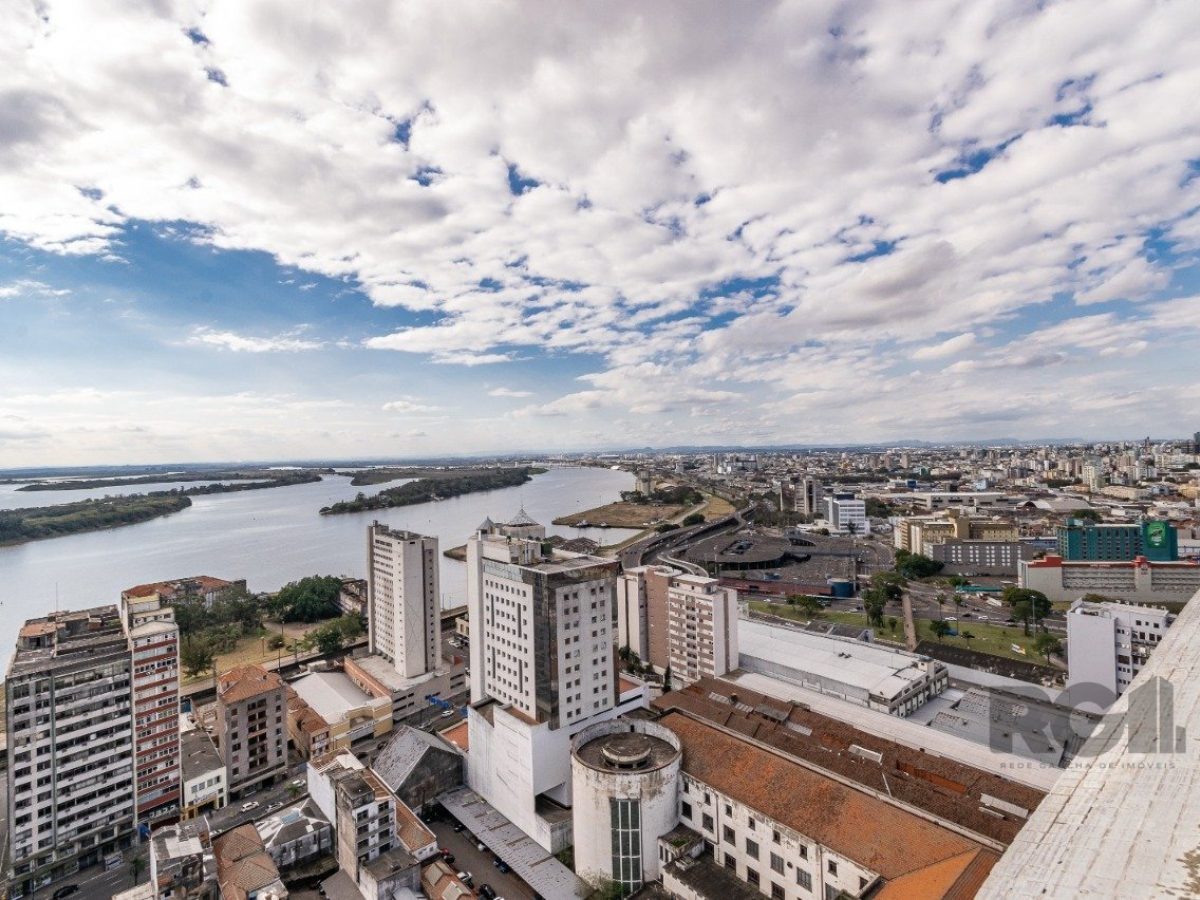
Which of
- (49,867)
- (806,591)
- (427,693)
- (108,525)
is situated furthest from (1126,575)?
(108,525)

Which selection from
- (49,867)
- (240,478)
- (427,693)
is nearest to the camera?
(49,867)

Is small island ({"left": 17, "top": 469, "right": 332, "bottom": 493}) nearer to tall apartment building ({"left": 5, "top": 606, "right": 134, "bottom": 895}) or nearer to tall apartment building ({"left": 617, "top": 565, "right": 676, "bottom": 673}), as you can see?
tall apartment building ({"left": 617, "top": 565, "right": 676, "bottom": 673})

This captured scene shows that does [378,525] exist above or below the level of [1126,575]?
above

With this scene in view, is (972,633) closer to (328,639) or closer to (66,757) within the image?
(328,639)

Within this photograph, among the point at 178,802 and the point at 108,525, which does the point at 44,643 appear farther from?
the point at 108,525

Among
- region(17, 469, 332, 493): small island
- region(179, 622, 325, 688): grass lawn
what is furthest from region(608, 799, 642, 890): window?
region(17, 469, 332, 493): small island

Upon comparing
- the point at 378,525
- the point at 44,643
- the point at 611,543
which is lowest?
the point at 611,543

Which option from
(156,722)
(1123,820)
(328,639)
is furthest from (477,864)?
(328,639)
